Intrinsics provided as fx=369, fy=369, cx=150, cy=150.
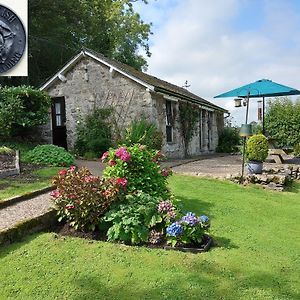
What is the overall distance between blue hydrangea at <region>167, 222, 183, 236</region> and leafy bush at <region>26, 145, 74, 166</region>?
689 centimetres

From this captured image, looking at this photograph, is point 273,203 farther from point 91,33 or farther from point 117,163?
point 91,33

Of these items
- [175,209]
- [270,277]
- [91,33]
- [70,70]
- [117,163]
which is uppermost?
[91,33]

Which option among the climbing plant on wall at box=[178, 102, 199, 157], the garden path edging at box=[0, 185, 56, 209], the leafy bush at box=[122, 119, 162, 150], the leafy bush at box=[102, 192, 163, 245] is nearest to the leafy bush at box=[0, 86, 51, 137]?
the leafy bush at box=[122, 119, 162, 150]

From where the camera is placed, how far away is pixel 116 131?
16250 millimetres

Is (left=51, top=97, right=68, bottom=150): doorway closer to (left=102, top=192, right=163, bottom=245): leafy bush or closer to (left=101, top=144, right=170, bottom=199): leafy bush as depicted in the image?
(left=101, top=144, right=170, bottom=199): leafy bush

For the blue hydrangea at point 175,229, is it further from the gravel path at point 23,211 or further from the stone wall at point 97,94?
the stone wall at point 97,94

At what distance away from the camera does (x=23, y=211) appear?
5816 mm

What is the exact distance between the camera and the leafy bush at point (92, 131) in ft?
52.0

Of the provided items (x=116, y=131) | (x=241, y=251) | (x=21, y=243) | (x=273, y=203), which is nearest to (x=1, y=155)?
(x=116, y=131)

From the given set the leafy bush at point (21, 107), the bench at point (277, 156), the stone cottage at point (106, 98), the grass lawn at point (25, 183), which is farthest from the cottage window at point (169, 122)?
the grass lawn at point (25, 183)

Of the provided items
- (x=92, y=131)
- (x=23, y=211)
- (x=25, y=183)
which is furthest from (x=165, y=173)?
(x=92, y=131)

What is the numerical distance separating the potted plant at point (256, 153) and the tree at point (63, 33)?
14.5m

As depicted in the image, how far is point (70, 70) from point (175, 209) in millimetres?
13211

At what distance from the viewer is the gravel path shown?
17.0ft
